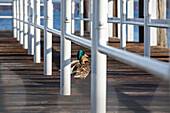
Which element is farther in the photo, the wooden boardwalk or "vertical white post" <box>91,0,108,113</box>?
"vertical white post" <box>91,0,108,113</box>

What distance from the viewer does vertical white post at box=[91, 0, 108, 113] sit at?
1.12 meters

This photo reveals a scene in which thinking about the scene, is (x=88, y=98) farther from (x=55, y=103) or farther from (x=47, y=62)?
(x=47, y=62)

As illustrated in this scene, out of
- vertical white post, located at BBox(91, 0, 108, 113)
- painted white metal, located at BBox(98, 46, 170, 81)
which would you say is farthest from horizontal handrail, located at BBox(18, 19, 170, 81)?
vertical white post, located at BBox(91, 0, 108, 113)

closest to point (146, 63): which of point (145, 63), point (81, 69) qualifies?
point (145, 63)

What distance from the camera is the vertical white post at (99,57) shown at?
1124 millimetres

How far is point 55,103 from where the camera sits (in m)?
1.82

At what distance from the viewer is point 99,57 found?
3.79 feet

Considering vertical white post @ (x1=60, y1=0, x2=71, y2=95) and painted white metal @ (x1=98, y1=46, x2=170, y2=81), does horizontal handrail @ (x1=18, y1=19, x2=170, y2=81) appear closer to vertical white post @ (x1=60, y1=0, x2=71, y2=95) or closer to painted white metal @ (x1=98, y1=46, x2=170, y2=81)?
painted white metal @ (x1=98, y1=46, x2=170, y2=81)

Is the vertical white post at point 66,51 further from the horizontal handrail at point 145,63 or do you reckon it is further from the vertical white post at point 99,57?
the horizontal handrail at point 145,63

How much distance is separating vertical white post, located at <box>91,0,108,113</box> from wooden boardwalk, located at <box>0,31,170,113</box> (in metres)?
0.05

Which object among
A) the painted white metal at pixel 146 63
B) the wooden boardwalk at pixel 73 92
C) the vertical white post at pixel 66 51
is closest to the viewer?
the painted white metal at pixel 146 63

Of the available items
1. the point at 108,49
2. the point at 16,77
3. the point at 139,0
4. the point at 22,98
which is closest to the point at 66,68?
the point at 22,98

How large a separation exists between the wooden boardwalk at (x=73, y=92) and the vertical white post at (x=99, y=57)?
0.17 feet

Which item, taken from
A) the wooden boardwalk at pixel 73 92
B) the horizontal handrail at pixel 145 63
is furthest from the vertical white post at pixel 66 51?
the horizontal handrail at pixel 145 63
